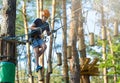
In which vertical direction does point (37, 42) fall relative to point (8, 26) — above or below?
below

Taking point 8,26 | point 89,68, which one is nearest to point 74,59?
point 89,68

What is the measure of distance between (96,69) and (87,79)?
0.40 metres

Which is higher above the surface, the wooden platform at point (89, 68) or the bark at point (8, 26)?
the bark at point (8, 26)

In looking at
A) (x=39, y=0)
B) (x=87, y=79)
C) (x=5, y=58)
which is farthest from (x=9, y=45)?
(x=39, y=0)

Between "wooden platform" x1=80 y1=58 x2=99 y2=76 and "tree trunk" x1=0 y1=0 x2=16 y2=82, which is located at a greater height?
"tree trunk" x1=0 y1=0 x2=16 y2=82

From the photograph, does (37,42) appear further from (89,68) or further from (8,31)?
(89,68)

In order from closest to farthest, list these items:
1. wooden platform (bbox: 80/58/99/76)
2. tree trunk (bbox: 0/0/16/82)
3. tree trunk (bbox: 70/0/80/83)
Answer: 1. tree trunk (bbox: 0/0/16/82)
2. tree trunk (bbox: 70/0/80/83)
3. wooden platform (bbox: 80/58/99/76)

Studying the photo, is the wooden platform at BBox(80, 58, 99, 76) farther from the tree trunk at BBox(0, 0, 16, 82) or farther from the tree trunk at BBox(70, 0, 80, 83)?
the tree trunk at BBox(0, 0, 16, 82)

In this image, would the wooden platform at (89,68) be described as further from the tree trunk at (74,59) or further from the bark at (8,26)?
the bark at (8,26)

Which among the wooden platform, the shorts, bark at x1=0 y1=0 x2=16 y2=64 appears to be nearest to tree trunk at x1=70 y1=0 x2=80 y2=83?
the wooden platform

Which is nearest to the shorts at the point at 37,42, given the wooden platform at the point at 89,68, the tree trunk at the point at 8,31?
the tree trunk at the point at 8,31

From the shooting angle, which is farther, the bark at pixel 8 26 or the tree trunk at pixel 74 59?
the tree trunk at pixel 74 59

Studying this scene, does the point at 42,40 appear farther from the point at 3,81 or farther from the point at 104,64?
the point at 104,64

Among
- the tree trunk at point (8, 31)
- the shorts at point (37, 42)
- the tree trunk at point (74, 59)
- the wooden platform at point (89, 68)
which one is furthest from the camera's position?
the wooden platform at point (89, 68)
